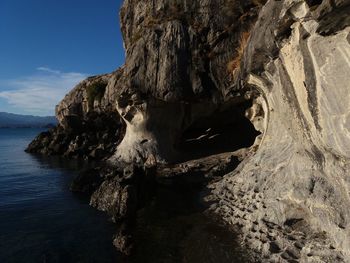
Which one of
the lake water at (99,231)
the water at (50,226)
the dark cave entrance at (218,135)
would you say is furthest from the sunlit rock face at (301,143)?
the dark cave entrance at (218,135)

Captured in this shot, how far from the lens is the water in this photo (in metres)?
16.5

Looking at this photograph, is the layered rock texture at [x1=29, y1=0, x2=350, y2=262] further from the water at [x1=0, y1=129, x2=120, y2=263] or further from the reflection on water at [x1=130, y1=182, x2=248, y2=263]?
the water at [x1=0, y1=129, x2=120, y2=263]

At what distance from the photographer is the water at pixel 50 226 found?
16516mm

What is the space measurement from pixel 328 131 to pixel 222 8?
21725mm

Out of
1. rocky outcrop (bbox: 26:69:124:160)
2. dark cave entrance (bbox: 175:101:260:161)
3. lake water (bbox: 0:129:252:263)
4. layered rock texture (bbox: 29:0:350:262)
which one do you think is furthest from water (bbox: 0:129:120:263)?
rocky outcrop (bbox: 26:69:124:160)

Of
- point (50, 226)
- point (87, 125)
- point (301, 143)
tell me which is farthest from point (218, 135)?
point (50, 226)

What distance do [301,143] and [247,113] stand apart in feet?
45.4

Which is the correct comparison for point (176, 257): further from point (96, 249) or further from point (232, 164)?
point (232, 164)

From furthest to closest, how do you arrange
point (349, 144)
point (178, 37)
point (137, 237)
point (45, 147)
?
point (45, 147) < point (178, 37) < point (137, 237) < point (349, 144)

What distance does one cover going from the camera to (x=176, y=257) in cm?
1576

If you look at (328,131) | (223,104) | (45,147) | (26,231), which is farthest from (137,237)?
(45,147)

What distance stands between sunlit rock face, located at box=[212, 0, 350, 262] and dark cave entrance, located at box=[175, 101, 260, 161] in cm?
1698

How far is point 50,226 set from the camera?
2039 cm

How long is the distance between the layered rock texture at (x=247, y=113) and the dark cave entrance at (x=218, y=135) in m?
0.17
